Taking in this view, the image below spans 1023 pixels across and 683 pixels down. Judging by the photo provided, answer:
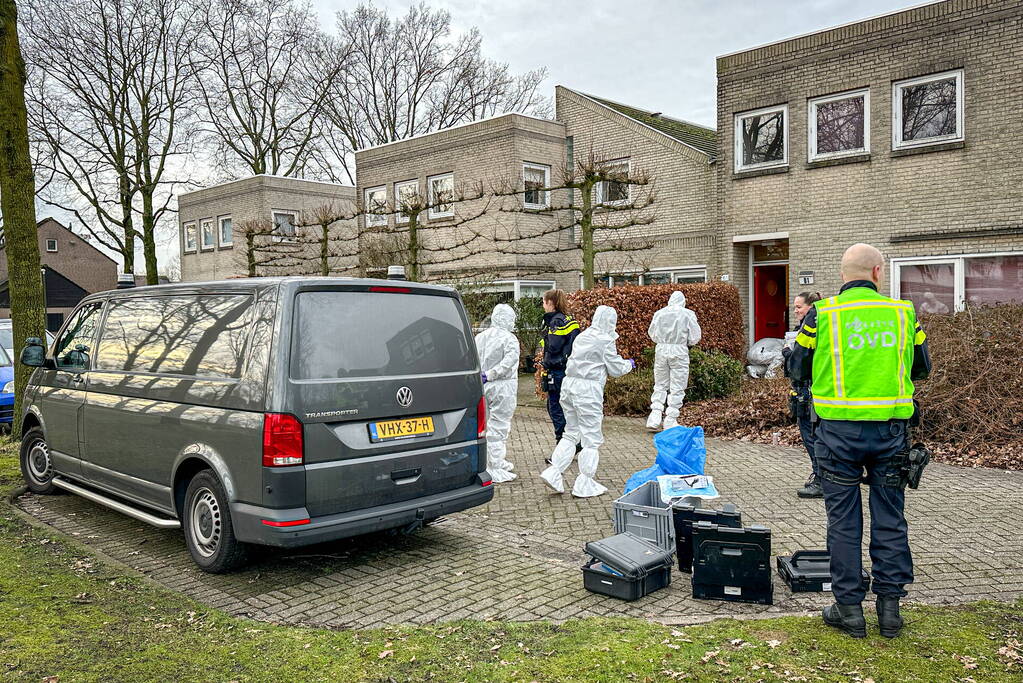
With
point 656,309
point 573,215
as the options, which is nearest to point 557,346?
point 656,309

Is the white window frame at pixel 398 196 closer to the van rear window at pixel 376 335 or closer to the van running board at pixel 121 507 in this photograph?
the van running board at pixel 121 507

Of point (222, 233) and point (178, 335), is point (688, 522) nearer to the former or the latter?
point (178, 335)

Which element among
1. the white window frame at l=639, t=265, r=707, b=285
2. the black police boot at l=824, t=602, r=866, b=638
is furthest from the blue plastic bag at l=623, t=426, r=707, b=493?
the white window frame at l=639, t=265, r=707, b=285

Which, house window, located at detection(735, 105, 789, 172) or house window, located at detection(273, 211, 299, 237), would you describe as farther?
house window, located at detection(273, 211, 299, 237)

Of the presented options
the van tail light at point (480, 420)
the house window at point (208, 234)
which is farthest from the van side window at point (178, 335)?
the house window at point (208, 234)

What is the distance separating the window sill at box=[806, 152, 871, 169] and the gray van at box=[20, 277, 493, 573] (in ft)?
40.7

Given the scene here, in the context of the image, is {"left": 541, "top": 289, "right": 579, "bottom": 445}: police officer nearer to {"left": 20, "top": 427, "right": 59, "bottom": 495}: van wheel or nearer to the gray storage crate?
the gray storage crate

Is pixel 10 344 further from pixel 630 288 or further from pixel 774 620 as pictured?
pixel 774 620

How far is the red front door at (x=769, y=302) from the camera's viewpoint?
18.2 metres

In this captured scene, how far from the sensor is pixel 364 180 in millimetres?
26406

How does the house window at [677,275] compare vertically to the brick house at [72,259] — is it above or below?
below

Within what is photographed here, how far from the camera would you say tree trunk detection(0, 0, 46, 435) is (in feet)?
32.1

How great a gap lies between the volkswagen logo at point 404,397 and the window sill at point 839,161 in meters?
13.3

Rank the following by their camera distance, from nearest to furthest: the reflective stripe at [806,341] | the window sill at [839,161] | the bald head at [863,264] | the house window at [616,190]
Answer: the bald head at [863,264] → the reflective stripe at [806,341] → the window sill at [839,161] → the house window at [616,190]
